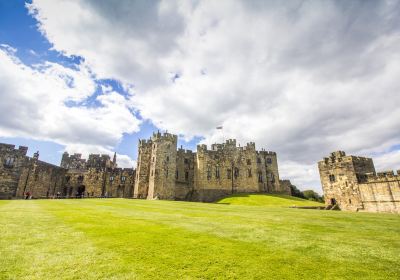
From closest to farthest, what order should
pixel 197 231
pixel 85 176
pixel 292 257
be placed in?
1. pixel 292 257
2. pixel 197 231
3. pixel 85 176

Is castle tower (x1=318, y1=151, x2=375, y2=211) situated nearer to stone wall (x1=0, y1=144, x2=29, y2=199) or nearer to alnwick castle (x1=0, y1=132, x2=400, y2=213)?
alnwick castle (x1=0, y1=132, x2=400, y2=213)

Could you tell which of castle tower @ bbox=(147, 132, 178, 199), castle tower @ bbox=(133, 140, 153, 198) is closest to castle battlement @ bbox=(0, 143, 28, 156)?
castle tower @ bbox=(133, 140, 153, 198)

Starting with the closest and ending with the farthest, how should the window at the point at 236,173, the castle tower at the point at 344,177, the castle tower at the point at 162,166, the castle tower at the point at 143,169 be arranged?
1. the castle tower at the point at 344,177
2. the castle tower at the point at 162,166
3. the castle tower at the point at 143,169
4. the window at the point at 236,173

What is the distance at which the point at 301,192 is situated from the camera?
7581cm

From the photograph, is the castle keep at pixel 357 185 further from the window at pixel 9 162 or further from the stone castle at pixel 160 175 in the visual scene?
the window at pixel 9 162

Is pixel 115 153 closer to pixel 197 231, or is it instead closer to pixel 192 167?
pixel 192 167

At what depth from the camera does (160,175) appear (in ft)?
158

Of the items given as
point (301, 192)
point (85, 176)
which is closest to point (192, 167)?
point (85, 176)

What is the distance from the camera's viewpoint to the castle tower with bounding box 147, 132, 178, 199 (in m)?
47.5

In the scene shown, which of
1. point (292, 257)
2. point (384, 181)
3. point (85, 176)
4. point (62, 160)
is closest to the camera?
A: point (292, 257)

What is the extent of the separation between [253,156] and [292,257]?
55070 millimetres

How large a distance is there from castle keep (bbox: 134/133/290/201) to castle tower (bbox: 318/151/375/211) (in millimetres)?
21696

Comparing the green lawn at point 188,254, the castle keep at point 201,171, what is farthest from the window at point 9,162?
the green lawn at point 188,254

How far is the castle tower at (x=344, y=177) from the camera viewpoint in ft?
115
